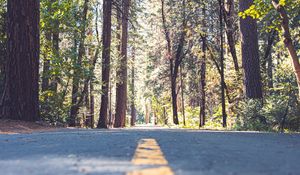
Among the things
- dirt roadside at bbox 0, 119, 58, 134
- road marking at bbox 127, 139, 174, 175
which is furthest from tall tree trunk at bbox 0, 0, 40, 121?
road marking at bbox 127, 139, 174, 175

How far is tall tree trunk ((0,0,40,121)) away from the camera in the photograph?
14.0 meters

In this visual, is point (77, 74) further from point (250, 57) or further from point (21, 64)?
point (250, 57)

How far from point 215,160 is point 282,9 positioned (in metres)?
9.05

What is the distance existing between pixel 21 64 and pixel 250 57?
8405mm

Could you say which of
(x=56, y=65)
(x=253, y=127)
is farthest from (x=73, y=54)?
(x=253, y=127)

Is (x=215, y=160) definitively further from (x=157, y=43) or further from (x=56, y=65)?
(x=157, y=43)

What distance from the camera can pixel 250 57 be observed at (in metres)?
16.8

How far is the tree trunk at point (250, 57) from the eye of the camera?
53.7 feet

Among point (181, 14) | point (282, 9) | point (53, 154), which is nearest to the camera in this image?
point (53, 154)

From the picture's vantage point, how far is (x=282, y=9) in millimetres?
11984

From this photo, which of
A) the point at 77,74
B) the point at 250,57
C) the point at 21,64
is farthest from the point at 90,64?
the point at 250,57

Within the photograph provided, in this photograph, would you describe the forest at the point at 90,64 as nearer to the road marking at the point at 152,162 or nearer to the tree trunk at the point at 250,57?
the tree trunk at the point at 250,57

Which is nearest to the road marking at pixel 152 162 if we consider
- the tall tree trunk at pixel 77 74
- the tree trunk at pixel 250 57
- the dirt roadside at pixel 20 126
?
the dirt roadside at pixel 20 126

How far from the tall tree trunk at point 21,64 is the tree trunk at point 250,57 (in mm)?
7717
